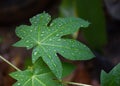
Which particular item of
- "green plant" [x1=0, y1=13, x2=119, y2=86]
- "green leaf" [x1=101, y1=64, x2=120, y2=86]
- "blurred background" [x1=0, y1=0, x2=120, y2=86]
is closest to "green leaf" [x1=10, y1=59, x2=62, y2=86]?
"green plant" [x1=0, y1=13, x2=119, y2=86]

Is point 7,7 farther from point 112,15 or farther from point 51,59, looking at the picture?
point 51,59

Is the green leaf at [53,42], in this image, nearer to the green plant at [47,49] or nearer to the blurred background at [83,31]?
the green plant at [47,49]

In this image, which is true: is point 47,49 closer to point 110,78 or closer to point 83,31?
point 110,78

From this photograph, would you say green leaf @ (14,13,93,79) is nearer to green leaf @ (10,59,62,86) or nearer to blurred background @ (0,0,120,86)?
green leaf @ (10,59,62,86)

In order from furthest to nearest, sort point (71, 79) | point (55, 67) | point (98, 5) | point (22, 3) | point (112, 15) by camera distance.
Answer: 1. point (22, 3)
2. point (112, 15)
3. point (71, 79)
4. point (98, 5)
5. point (55, 67)

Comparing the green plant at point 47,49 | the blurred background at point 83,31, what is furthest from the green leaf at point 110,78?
the blurred background at point 83,31

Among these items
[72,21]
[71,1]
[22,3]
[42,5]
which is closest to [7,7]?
[22,3]
